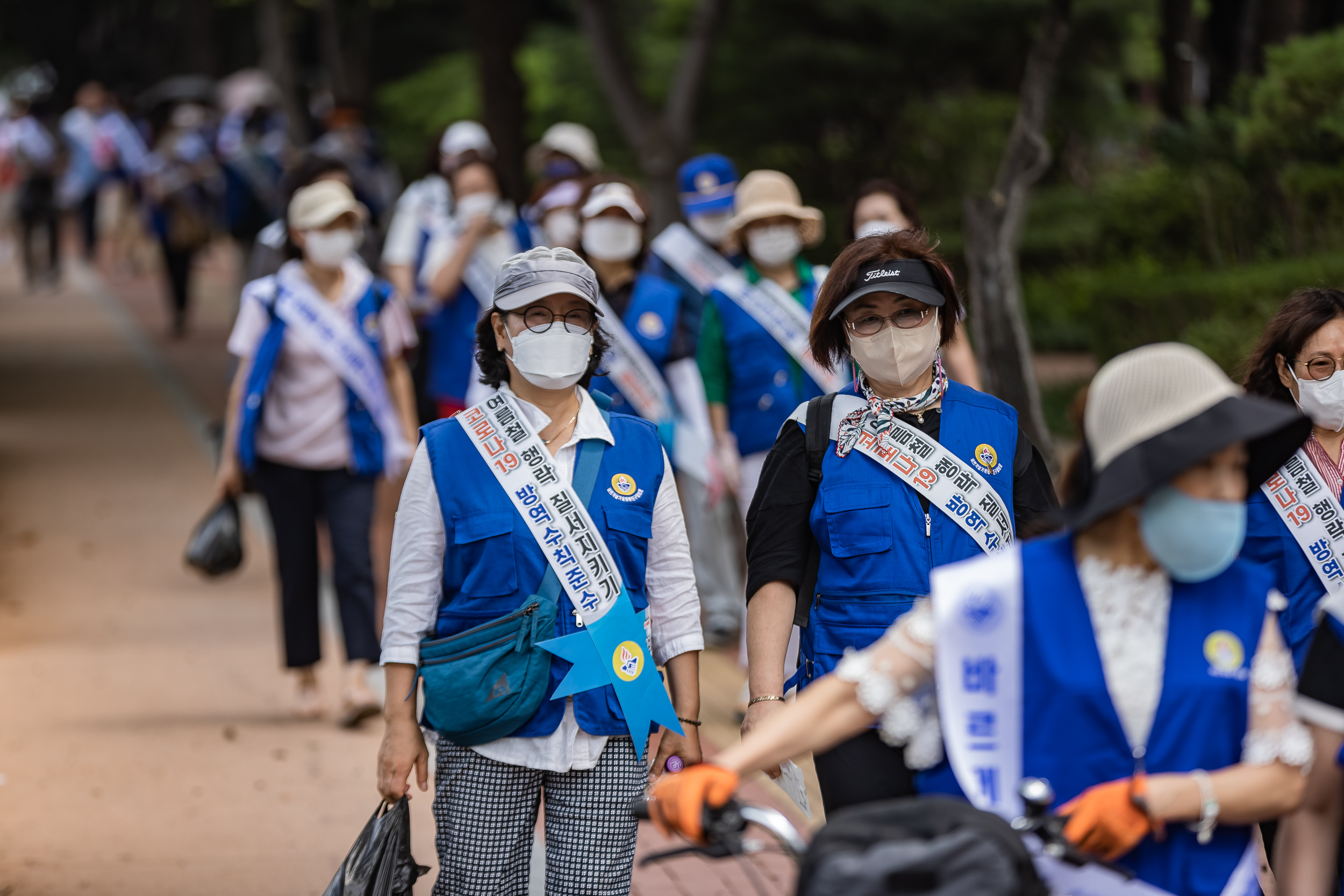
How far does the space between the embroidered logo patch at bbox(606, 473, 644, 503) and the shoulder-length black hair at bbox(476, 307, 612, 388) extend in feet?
1.06

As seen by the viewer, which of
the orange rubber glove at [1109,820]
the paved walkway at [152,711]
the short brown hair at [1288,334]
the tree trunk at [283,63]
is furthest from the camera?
the tree trunk at [283,63]

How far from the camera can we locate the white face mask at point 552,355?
4.12 m

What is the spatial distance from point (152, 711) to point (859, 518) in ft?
15.5

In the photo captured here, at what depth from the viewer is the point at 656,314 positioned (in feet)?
24.2

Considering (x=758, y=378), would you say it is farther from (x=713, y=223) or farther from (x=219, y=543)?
(x=219, y=543)

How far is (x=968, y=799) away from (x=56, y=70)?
4132 cm

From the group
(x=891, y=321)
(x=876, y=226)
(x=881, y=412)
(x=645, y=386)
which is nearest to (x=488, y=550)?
(x=881, y=412)

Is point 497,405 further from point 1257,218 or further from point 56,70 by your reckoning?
point 56,70

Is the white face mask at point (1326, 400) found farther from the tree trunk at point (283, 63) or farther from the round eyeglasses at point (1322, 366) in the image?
the tree trunk at point (283, 63)

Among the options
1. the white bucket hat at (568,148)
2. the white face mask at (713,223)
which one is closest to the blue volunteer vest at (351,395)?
the white face mask at (713,223)

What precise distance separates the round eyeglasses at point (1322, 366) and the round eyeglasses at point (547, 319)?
1820mm

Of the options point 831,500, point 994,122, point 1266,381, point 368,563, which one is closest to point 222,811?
point 368,563

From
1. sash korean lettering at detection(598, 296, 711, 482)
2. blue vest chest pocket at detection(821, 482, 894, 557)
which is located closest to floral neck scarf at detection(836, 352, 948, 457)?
blue vest chest pocket at detection(821, 482, 894, 557)

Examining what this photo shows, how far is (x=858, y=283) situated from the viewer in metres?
4.05
